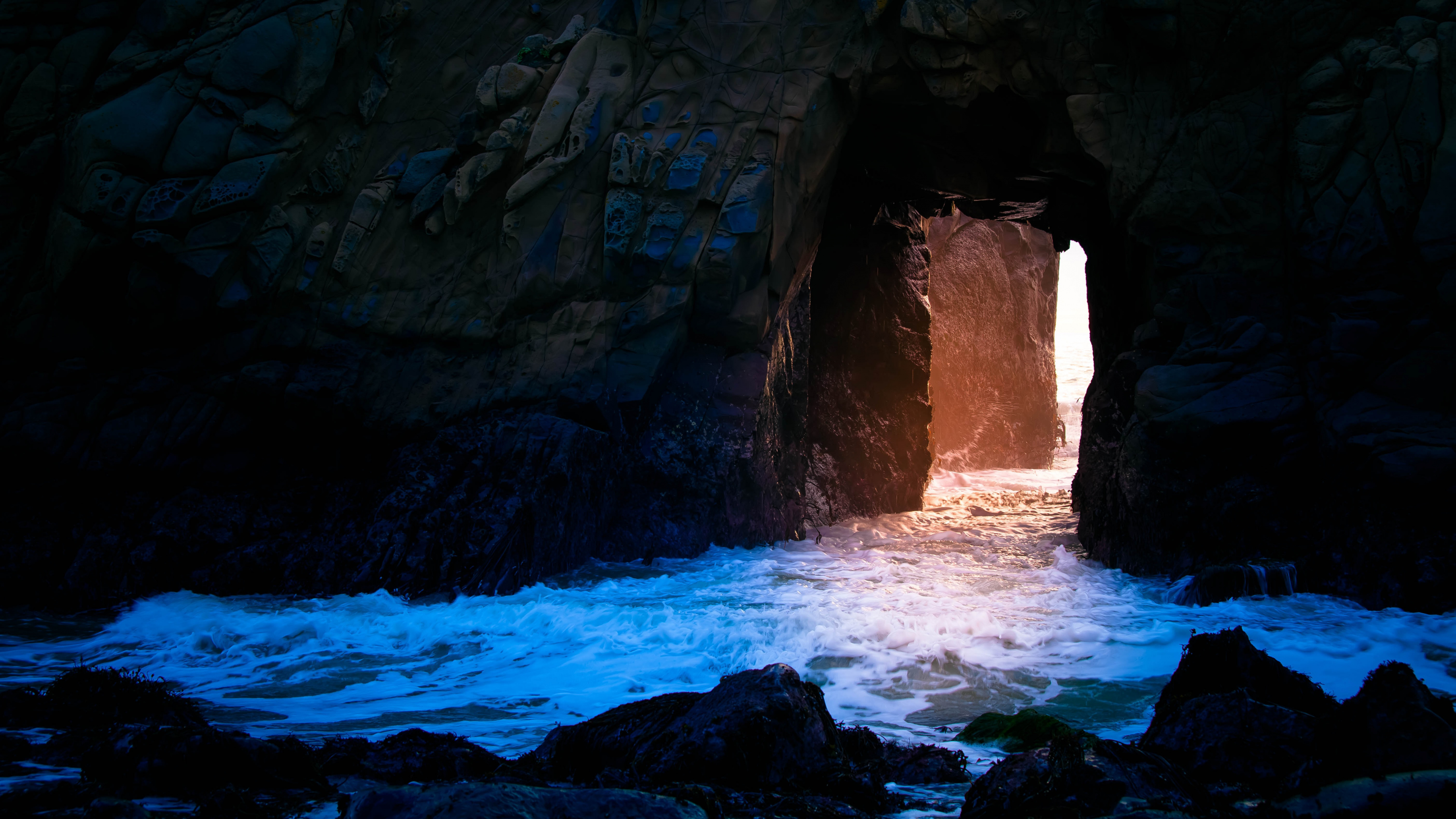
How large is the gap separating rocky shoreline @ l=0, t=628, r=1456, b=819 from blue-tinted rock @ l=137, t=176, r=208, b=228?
6.54 metres

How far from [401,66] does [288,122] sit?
1.56m

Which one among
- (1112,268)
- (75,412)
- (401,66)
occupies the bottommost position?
(75,412)

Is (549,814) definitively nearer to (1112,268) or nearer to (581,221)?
(581,221)

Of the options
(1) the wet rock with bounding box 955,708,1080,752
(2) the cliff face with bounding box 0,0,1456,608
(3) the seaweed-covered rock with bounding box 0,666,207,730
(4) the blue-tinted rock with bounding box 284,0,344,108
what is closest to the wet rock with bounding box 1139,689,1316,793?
(1) the wet rock with bounding box 955,708,1080,752

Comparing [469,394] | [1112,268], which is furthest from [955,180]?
[469,394]

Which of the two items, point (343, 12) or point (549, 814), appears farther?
point (343, 12)

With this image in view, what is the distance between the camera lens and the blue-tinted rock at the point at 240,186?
10.5 m

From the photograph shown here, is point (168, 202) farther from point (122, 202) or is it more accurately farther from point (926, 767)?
point (926, 767)

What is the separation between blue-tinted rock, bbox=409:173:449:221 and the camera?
11.4 meters

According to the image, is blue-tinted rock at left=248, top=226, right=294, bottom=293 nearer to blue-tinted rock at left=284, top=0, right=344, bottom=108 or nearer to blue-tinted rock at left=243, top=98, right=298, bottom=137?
blue-tinted rock at left=243, top=98, right=298, bottom=137

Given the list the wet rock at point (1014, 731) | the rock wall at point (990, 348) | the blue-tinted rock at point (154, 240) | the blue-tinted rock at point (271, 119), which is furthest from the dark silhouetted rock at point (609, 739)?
the rock wall at point (990, 348)

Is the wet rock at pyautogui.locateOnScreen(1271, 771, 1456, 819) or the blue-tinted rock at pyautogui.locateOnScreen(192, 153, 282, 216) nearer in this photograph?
the wet rock at pyautogui.locateOnScreen(1271, 771, 1456, 819)

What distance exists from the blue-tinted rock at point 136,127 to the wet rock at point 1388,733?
11.1 metres

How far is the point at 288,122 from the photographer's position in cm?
1091
